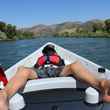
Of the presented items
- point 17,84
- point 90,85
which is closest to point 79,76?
point 90,85

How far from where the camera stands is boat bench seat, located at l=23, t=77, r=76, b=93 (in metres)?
3.90

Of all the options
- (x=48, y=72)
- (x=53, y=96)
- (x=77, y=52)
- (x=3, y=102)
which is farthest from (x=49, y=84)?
(x=77, y=52)

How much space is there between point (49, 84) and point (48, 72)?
42 centimetres

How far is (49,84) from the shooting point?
3939mm

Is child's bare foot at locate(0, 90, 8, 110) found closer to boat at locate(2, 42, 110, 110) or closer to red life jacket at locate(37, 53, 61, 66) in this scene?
boat at locate(2, 42, 110, 110)

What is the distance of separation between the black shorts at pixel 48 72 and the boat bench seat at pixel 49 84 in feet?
0.89

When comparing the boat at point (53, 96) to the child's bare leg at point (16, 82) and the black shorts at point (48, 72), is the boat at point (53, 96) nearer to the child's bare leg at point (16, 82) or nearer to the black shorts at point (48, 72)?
the child's bare leg at point (16, 82)

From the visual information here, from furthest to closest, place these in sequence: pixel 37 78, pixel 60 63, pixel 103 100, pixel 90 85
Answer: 1. pixel 60 63
2. pixel 37 78
3. pixel 90 85
4. pixel 103 100

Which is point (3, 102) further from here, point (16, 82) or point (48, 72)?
point (48, 72)

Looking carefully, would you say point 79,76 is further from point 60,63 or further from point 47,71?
point 60,63

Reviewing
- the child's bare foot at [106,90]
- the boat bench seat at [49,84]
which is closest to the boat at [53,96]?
the boat bench seat at [49,84]

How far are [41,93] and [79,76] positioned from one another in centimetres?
53

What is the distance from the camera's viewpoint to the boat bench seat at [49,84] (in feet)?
12.8

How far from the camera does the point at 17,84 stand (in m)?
3.58
